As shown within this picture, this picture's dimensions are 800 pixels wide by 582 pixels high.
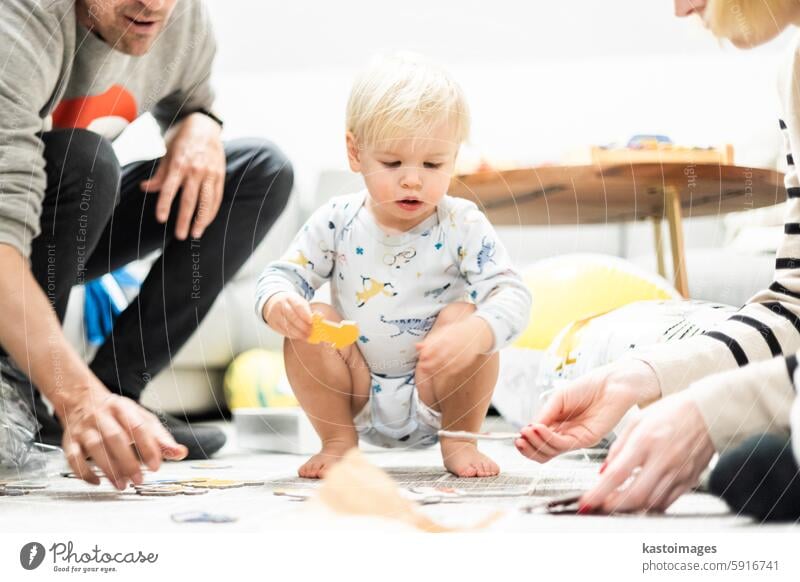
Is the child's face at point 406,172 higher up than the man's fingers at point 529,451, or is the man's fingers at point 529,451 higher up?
the child's face at point 406,172

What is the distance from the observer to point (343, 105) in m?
0.57

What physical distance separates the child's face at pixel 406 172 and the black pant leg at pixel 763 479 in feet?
0.70

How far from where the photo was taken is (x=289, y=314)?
→ 562 millimetres

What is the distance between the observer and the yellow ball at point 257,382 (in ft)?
1.93

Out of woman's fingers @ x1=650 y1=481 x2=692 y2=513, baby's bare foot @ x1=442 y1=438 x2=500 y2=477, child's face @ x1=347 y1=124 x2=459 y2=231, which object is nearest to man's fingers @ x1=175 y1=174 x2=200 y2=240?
child's face @ x1=347 y1=124 x2=459 y2=231

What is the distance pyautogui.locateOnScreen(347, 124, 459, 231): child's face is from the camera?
54cm

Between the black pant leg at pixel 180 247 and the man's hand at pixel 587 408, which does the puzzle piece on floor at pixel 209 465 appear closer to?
the black pant leg at pixel 180 247

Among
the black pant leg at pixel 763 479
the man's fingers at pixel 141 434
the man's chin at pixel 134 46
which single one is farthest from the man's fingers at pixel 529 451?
the man's chin at pixel 134 46

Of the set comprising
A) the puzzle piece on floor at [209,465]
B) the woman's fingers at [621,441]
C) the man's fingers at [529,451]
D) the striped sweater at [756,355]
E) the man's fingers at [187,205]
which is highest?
the man's fingers at [187,205]

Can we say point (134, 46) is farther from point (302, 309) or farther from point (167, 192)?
point (302, 309)

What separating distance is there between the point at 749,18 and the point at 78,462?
1.52 ft

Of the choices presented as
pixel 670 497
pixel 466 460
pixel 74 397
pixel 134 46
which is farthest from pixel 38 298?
pixel 670 497

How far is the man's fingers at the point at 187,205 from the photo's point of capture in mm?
595

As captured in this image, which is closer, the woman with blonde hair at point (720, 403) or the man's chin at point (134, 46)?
the woman with blonde hair at point (720, 403)
